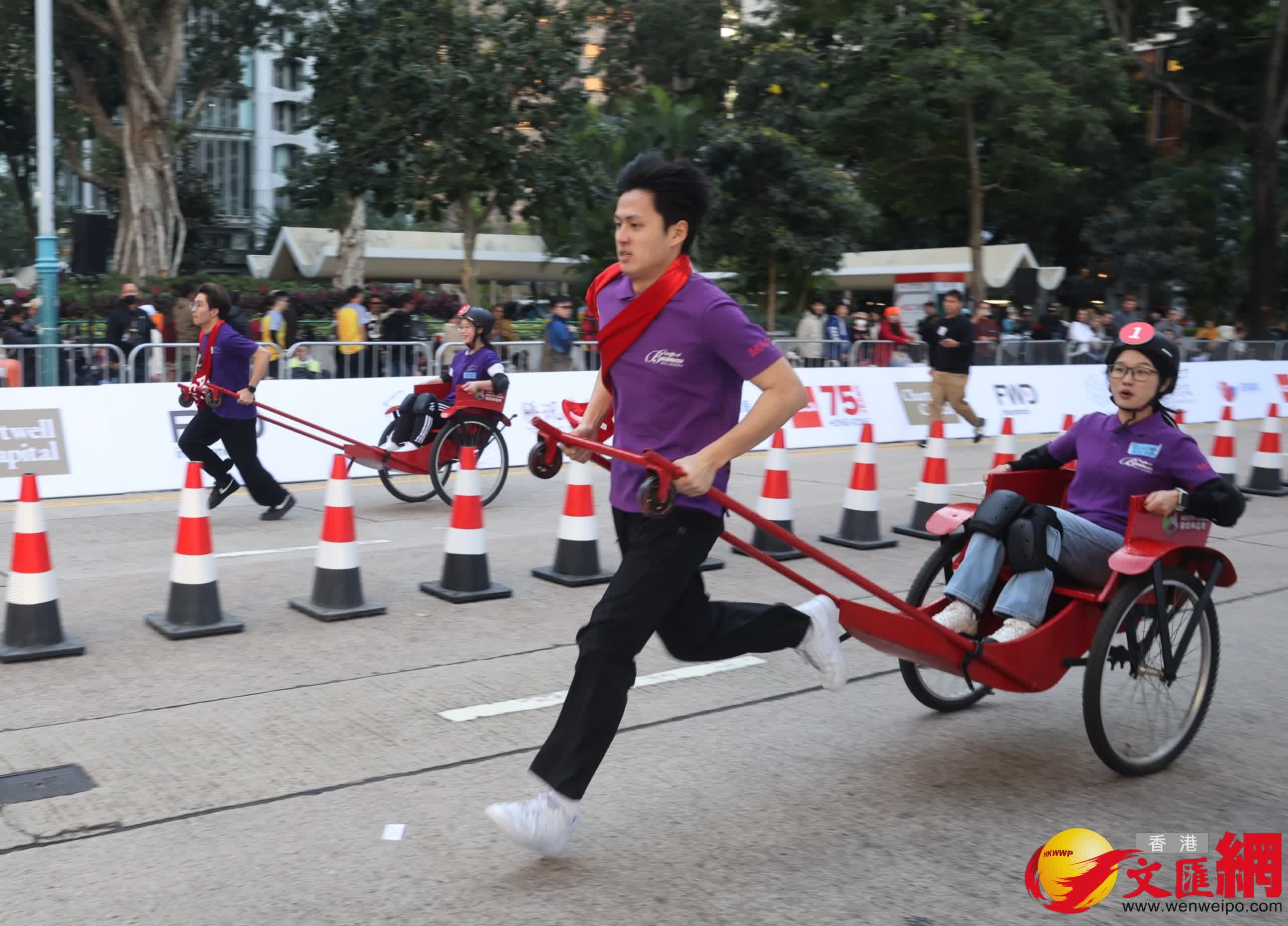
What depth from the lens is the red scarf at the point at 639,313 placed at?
3.63 m

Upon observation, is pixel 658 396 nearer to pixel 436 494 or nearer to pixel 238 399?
pixel 238 399

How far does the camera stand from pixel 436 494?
11477 mm

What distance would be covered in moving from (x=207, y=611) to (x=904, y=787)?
12.0ft

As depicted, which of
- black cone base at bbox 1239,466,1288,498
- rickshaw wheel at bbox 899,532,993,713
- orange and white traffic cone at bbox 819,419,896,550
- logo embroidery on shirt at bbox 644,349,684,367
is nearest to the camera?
logo embroidery on shirt at bbox 644,349,684,367

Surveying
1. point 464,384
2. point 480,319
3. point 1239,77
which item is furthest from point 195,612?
point 1239,77

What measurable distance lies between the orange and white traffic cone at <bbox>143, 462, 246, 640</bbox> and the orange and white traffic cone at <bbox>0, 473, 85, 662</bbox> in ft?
1.68

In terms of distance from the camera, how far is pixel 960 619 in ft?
14.7

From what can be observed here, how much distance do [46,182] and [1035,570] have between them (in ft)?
49.3

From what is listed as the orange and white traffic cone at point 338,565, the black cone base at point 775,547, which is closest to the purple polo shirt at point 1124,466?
the black cone base at point 775,547

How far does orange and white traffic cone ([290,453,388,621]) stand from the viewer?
6.73m

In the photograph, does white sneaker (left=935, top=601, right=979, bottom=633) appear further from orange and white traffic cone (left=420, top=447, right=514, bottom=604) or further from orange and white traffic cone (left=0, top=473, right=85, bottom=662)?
orange and white traffic cone (left=0, top=473, right=85, bottom=662)

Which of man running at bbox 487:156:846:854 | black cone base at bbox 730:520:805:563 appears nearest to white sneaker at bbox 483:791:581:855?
man running at bbox 487:156:846:854

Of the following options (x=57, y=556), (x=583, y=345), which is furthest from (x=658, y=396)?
(x=583, y=345)

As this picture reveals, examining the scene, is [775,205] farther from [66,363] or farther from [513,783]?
[513,783]
